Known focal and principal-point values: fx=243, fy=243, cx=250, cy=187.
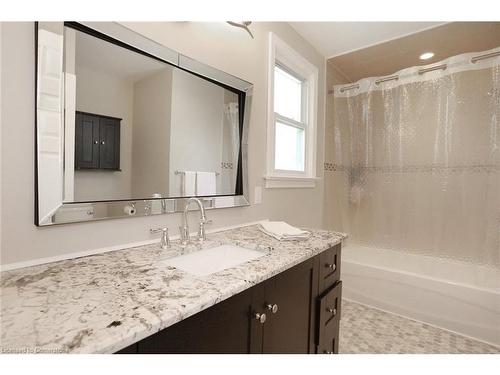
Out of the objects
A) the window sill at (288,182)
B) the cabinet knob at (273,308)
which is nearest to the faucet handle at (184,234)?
the cabinet knob at (273,308)

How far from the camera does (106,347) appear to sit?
17.4 inches

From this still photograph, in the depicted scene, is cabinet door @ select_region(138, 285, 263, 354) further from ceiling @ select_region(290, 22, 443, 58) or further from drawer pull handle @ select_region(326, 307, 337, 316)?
ceiling @ select_region(290, 22, 443, 58)

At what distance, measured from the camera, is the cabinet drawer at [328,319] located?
118 cm

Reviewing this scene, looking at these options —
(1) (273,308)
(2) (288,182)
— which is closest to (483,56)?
(2) (288,182)

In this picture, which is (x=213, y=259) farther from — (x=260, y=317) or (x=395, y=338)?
(x=395, y=338)

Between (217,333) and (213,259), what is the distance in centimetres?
48

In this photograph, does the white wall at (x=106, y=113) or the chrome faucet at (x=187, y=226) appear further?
the chrome faucet at (x=187, y=226)

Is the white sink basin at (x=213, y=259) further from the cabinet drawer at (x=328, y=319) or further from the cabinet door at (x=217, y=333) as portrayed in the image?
the cabinet drawer at (x=328, y=319)

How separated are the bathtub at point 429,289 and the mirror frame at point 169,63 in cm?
145

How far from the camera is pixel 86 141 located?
0.91 meters

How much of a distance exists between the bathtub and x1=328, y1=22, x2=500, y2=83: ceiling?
185 cm

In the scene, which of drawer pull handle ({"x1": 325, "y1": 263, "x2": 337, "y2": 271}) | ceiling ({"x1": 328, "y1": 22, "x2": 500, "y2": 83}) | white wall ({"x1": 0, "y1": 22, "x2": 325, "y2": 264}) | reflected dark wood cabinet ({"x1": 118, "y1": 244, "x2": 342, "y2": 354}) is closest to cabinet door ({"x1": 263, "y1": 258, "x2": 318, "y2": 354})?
reflected dark wood cabinet ({"x1": 118, "y1": 244, "x2": 342, "y2": 354})

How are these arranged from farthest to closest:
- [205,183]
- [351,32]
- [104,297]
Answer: [351,32], [205,183], [104,297]
